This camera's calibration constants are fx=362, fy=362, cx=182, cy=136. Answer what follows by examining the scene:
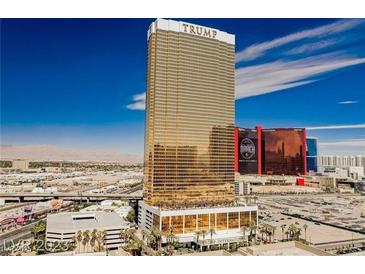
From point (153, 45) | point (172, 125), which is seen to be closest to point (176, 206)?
point (172, 125)

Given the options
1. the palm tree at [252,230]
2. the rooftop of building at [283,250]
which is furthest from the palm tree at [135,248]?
the palm tree at [252,230]

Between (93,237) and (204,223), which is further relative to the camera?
(204,223)

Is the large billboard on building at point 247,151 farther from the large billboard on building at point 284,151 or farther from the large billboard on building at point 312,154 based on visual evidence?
the large billboard on building at point 312,154

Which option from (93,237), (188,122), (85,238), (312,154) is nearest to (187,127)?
(188,122)

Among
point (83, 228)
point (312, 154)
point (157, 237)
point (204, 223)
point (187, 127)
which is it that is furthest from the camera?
point (312, 154)

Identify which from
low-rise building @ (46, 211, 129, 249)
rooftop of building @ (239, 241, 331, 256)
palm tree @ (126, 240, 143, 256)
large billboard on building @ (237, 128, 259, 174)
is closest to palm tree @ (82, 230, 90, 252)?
low-rise building @ (46, 211, 129, 249)

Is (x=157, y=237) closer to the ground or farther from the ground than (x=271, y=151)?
closer to the ground

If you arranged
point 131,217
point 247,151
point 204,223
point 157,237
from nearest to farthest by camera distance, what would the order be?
point 157,237 → point 204,223 → point 131,217 → point 247,151

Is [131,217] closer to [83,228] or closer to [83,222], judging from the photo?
[83,222]
